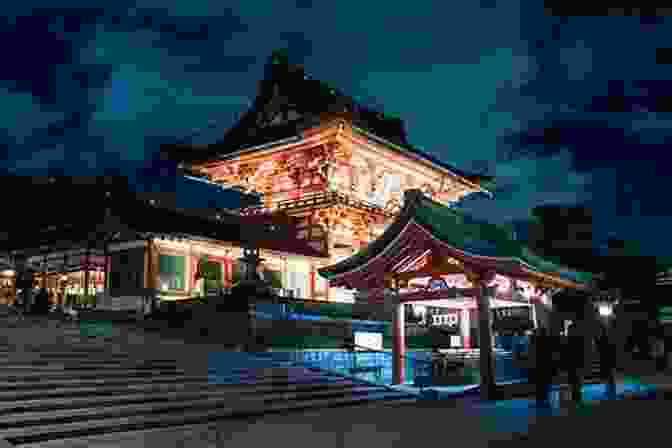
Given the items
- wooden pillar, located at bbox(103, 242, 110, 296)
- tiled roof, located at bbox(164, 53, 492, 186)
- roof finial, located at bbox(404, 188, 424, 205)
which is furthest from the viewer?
tiled roof, located at bbox(164, 53, 492, 186)

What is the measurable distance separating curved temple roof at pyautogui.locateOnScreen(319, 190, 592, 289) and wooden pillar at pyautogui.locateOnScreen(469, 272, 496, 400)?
46cm

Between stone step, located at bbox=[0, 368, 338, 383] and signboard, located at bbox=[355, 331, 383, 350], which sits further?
signboard, located at bbox=[355, 331, 383, 350]

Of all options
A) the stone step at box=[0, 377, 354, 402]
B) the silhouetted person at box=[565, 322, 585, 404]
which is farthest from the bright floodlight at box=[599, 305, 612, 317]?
the stone step at box=[0, 377, 354, 402]

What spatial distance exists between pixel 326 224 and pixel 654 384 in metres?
18.4

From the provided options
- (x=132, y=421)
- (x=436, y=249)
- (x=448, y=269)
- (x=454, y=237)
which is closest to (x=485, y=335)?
(x=448, y=269)

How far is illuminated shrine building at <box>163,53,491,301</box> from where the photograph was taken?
34469 millimetres

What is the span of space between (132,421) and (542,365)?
9606 millimetres

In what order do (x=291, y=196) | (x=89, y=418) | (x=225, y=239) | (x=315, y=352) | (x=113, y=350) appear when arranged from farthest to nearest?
(x=291, y=196) < (x=225, y=239) < (x=315, y=352) < (x=113, y=350) < (x=89, y=418)

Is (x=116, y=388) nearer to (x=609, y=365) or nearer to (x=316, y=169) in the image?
(x=609, y=365)

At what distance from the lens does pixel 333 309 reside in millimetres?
24781

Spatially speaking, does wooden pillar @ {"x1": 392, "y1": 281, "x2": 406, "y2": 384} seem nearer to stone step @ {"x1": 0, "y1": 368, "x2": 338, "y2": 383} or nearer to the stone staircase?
the stone staircase

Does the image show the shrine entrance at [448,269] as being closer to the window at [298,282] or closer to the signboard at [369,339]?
the signboard at [369,339]

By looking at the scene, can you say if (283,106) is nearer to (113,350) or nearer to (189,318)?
(189,318)

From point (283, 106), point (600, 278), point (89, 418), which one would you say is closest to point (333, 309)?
point (600, 278)
